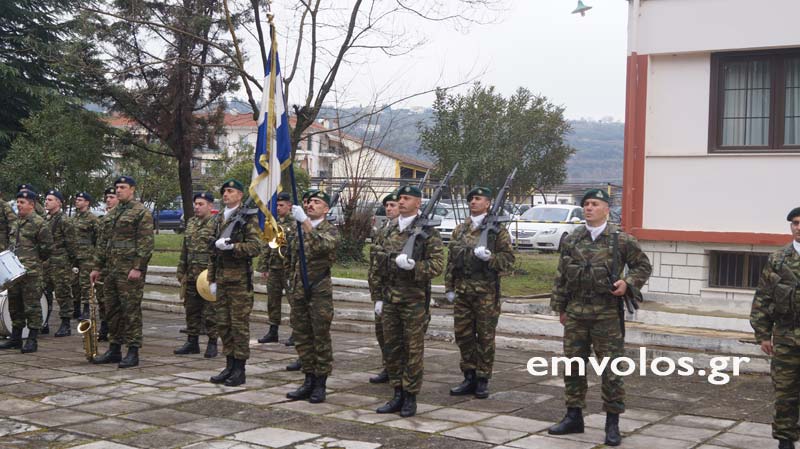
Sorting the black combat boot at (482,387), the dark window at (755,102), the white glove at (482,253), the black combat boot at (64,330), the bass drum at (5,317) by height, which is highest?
the dark window at (755,102)

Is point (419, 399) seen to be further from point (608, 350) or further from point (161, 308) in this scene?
point (161, 308)

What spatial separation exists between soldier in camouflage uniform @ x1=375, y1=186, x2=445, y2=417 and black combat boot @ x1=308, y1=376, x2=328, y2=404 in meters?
0.72

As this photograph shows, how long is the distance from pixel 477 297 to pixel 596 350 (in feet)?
5.81

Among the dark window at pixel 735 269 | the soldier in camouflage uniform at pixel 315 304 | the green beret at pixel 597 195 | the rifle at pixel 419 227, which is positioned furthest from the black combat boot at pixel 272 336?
the dark window at pixel 735 269

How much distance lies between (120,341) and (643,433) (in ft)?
20.1

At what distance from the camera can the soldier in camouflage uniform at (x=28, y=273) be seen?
36.4 ft

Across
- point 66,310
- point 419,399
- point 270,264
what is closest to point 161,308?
point 66,310

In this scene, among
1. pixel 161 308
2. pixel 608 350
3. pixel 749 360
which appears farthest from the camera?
pixel 161 308

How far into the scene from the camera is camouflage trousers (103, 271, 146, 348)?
33.1 feet

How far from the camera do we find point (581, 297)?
7.17 m

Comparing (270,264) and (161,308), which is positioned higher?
(270,264)

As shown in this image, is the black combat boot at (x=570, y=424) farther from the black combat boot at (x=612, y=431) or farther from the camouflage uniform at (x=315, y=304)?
the camouflage uniform at (x=315, y=304)

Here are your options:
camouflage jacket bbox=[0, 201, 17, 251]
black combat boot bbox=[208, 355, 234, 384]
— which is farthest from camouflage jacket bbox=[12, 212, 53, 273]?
black combat boot bbox=[208, 355, 234, 384]

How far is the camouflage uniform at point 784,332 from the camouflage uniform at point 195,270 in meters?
6.69
